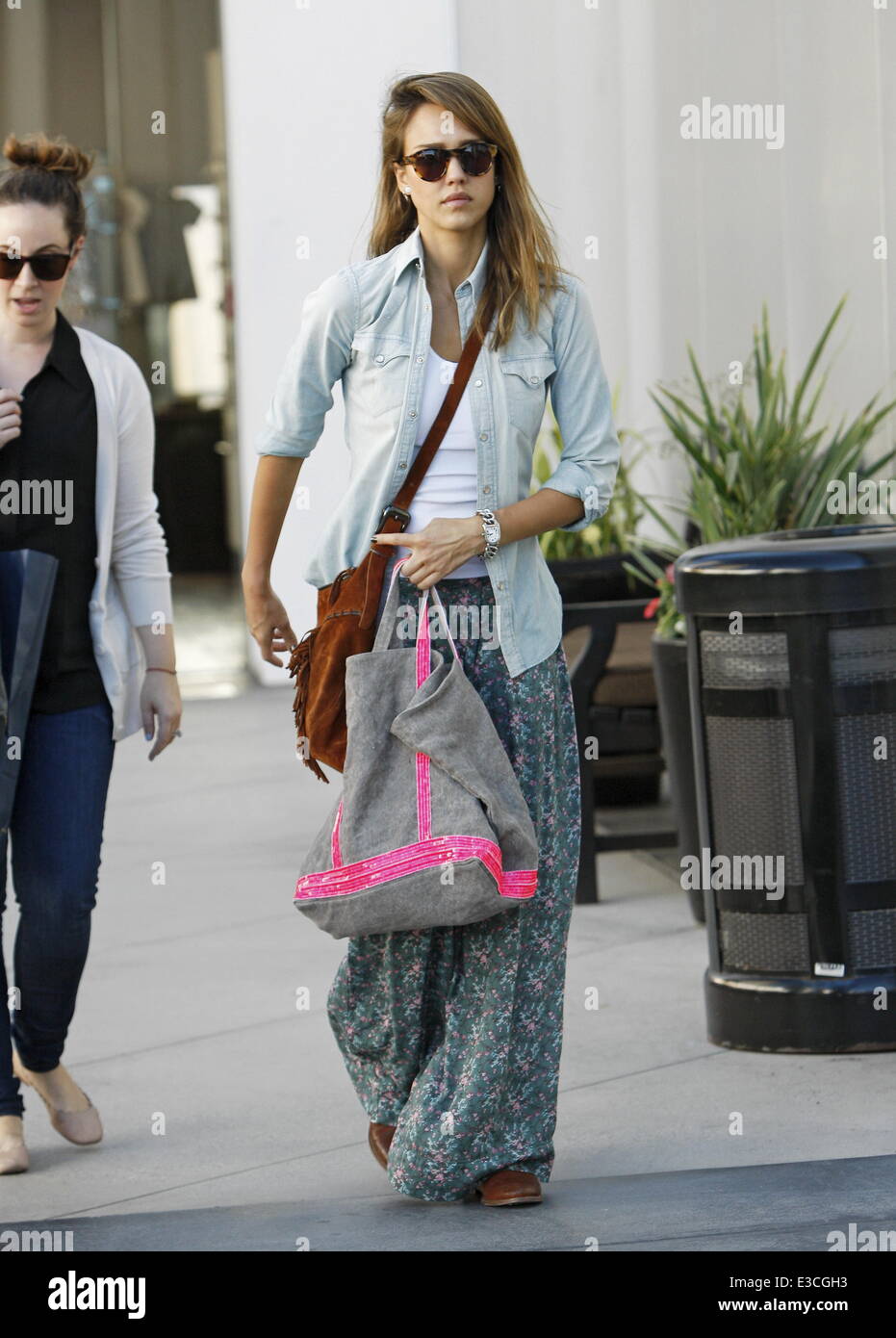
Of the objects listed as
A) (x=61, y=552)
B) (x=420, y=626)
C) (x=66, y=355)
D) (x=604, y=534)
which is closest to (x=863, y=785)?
(x=420, y=626)

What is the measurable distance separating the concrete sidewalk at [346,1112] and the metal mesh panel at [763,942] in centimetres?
22

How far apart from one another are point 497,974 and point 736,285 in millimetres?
5776

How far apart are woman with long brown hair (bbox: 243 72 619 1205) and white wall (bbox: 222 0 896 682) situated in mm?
2633

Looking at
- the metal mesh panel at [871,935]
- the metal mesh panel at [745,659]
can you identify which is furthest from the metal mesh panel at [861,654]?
the metal mesh panel at [871,935]

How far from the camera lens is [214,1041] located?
16.6ft

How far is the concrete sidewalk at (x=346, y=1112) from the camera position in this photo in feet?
11.6

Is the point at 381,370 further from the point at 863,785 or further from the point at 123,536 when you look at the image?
the point at 863,785

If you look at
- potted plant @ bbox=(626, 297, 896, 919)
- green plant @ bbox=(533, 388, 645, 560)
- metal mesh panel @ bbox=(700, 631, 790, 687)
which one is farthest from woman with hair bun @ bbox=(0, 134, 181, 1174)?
green plant @ bbox=(533, 388, 645, 560)

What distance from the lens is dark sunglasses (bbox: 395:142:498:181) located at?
349 cm

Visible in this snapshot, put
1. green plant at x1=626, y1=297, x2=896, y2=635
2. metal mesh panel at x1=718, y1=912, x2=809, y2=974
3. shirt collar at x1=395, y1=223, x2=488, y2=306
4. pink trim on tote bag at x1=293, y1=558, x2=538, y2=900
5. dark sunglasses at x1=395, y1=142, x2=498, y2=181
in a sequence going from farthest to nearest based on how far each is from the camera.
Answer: green plant at x1=626, y1=297, x2=896, y2=635
metal mesh panel at x1=718, y1=912, x2=809, y2=974
shirt collar at x1=395, y1=223, x2=488, y2=306
dark sunglasses at x1=395, y1=142, x2=498, y2=181
pink trim on tote bag at x1=293, y1=558, x2=538, y2=900

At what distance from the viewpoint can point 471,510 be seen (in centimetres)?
360

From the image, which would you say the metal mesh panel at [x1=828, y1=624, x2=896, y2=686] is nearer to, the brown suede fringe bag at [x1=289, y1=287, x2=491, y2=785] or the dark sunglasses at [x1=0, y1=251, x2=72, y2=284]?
the brown suede fringe bag at [x1=289, y1=287, x2=491, y2=785]

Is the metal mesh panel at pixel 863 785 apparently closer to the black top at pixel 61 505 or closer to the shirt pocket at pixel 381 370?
the shirt pocket at pixel 381 370

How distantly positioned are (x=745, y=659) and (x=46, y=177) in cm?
187
